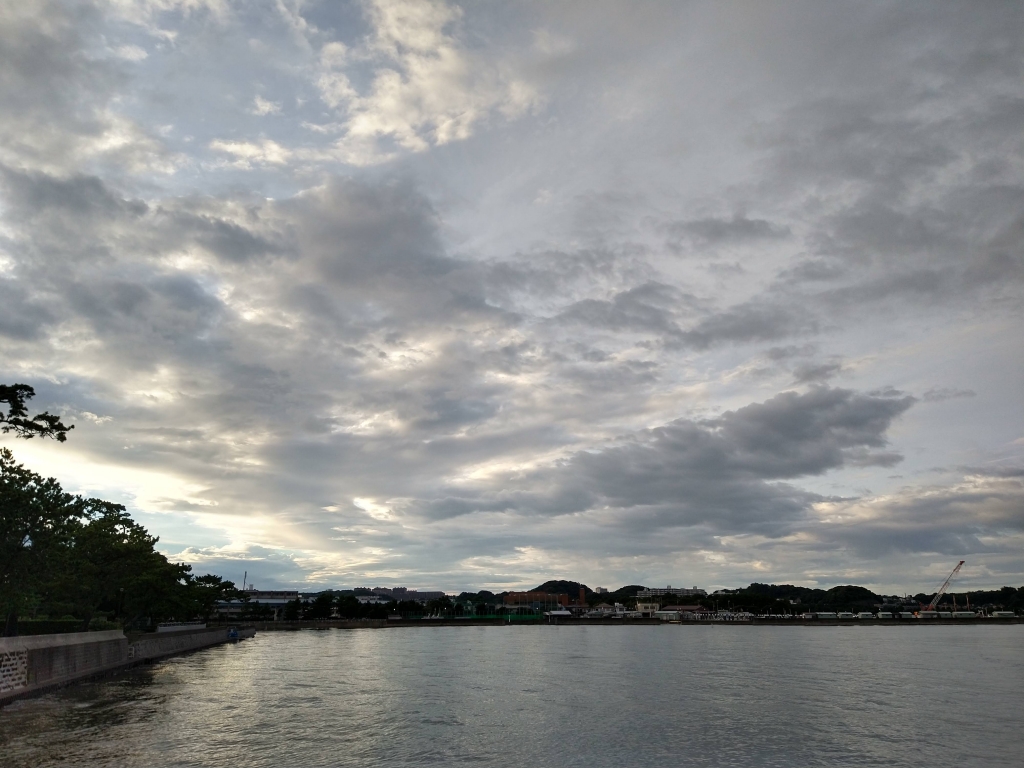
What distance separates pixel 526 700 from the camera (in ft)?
214

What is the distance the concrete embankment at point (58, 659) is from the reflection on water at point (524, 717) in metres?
1.67

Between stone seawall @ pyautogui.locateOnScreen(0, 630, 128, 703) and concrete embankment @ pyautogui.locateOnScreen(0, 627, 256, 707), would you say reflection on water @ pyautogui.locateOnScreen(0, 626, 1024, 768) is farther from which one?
stone seawall @ pyautogui.locateOnScreen(0, 630, 128, 703)

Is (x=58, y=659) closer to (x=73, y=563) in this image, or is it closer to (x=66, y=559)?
(x=66, y=559)

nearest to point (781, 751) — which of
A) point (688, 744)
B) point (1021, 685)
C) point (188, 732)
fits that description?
point (688, 744)

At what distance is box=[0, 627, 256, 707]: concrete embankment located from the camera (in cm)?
4984

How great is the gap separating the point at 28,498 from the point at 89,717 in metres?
20.0

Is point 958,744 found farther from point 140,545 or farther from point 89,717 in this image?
point 140,545

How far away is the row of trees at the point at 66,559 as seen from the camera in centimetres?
5722

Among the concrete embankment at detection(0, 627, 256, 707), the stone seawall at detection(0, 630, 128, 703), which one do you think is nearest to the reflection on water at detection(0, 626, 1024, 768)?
the concrete embankment at detection(0, 627, 256, 707)

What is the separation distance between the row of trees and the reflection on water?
35.8 ft

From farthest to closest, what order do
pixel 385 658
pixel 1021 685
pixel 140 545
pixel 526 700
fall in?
pixel 385 658 < pixel 140 545 < pixel 1021 685 < pixel 526 700

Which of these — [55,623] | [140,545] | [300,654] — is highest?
[140,545]

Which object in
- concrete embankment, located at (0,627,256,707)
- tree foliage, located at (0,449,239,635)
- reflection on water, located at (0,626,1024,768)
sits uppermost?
tree foliage, located at (0,449,239,635)

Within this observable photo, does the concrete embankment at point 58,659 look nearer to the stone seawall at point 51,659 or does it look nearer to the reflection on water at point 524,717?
the stone seawall at point 51,659
